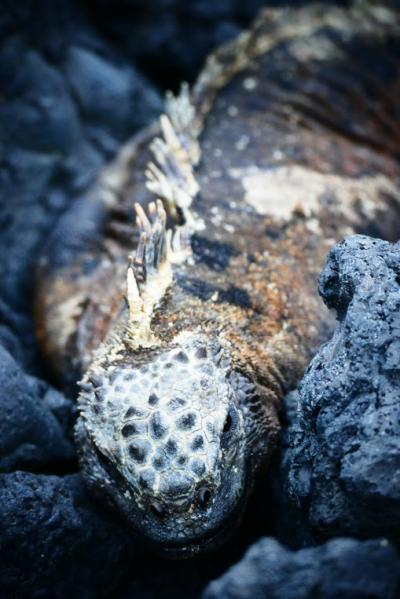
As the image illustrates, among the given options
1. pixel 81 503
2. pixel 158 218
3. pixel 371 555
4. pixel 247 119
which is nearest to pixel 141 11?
pixel 247 119

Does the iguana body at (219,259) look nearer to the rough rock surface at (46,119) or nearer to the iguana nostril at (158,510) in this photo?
the iguana nostril at (158,510)

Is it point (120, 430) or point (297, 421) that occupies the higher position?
point (297, 421)

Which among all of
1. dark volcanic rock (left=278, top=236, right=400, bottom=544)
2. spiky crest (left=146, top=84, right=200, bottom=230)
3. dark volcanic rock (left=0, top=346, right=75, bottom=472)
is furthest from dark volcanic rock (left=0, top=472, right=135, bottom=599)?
spiky crest (left=146, top=84, right=200, bottom=230)

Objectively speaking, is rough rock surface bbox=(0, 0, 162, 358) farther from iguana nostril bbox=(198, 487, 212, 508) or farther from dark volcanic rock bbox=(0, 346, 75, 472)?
iguana nostril bbox=(198, 487, 212, 508)

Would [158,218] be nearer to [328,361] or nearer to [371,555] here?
[328,361]

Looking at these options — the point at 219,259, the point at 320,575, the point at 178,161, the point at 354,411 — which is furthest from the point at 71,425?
the point at 320,575

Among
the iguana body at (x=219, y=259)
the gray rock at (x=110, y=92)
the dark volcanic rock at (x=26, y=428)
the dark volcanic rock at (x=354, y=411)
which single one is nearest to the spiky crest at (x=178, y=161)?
the iguana body at (x=219, y=259)
